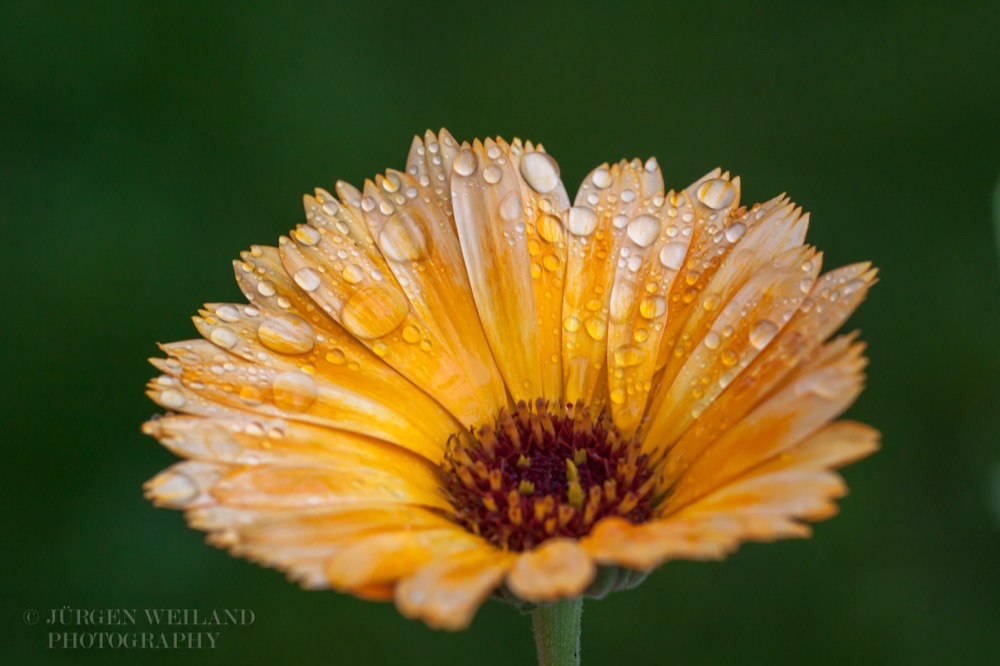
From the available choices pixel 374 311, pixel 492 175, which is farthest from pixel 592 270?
pixel 374 311

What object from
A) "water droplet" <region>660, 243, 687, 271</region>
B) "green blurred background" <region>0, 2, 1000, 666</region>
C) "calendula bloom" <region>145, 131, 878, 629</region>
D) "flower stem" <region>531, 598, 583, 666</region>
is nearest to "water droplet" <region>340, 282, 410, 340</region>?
"calendula bloom" <region>145, 131, 878, 629</region>

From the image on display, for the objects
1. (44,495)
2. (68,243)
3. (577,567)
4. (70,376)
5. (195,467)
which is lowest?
(577,567)

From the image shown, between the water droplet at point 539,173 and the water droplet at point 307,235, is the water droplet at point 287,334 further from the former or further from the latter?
the water droplet at point 539,173

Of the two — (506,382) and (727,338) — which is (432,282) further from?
(727,338)

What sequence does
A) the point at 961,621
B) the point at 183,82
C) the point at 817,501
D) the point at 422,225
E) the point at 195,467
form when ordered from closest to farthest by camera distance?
the point at 817,501 → the point at 195,467 → the point at 422,225 → the point at 961,621 → the point at 183,82

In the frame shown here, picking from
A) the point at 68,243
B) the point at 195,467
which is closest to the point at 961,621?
the point at 195,467

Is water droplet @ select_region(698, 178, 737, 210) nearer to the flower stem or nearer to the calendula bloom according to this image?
the calendula bloom

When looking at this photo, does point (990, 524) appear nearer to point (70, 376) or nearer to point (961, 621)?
point (961, 621)
